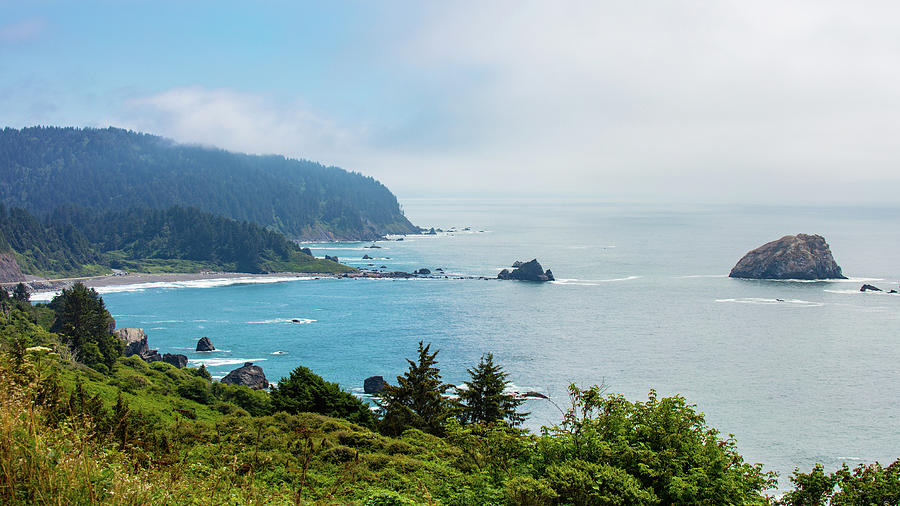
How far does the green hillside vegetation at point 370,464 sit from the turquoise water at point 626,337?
28.6 meters

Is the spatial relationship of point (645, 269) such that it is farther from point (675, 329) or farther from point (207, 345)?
point (207, 345)

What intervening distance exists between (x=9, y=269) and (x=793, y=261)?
175689 millimetres

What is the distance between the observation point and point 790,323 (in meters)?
86.3

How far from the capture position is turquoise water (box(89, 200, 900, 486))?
49.8m

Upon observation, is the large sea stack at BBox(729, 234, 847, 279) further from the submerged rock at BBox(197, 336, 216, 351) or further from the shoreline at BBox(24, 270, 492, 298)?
the submerged rock at BBox(197, 336, 216, 351)

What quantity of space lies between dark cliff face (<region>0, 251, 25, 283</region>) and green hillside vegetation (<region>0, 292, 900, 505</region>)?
478 ft

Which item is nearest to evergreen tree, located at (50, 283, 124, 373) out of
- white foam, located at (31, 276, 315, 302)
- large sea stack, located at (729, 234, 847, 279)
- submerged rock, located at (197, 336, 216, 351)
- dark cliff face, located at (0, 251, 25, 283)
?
submerged rock, located at (197, 336, 216, 351)

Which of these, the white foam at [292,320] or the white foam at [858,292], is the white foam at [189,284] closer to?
the white foam at [292,320]

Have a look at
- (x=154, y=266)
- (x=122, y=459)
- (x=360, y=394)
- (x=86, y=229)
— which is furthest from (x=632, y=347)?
(x=86, y=229)

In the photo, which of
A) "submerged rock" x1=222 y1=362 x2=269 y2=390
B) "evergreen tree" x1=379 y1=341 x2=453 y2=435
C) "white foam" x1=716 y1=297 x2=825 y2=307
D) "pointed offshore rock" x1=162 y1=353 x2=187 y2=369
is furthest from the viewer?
"white foam" x1=716 y1=297 x2=825 y2=307

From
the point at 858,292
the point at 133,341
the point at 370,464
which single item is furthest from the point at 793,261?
the point at 370,464

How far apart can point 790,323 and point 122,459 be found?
95403mm

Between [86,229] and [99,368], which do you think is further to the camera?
[86,229]

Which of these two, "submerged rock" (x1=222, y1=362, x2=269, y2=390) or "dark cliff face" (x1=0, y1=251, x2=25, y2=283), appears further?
"dark cliff face" (x1=0, y1=251, x2=25, y2=283)
